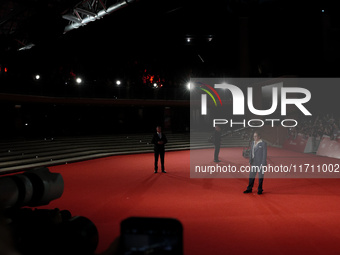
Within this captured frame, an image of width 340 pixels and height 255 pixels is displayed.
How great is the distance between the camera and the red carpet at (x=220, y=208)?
4.13 metres

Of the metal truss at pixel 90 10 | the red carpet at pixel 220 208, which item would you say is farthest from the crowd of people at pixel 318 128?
the metal truss at pixel 90 10

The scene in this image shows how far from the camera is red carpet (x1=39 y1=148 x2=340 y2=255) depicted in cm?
413

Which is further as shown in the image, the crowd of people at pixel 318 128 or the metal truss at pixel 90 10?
the crowd of people at pixel 318 128

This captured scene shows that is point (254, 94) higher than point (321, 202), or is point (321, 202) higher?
point (254, 94)

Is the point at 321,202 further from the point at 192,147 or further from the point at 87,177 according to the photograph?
the point at 192,147

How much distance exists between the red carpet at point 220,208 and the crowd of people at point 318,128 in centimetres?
662

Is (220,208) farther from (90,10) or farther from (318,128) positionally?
(318,128)

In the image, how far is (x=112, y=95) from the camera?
20578 millimetres

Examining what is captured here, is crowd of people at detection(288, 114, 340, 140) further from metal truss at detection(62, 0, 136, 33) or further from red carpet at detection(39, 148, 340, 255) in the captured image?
metal truss at detection(62, 0, 136, 33)

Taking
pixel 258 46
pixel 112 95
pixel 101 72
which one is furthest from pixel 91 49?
pixel 258 46

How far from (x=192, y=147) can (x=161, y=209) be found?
13.3 m

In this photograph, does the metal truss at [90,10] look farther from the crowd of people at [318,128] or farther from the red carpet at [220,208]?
the crowd of people at [318,128]

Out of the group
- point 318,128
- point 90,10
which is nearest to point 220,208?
point 90,10

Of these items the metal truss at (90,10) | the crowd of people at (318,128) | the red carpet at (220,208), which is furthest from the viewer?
the crowd of people at (318,128)
